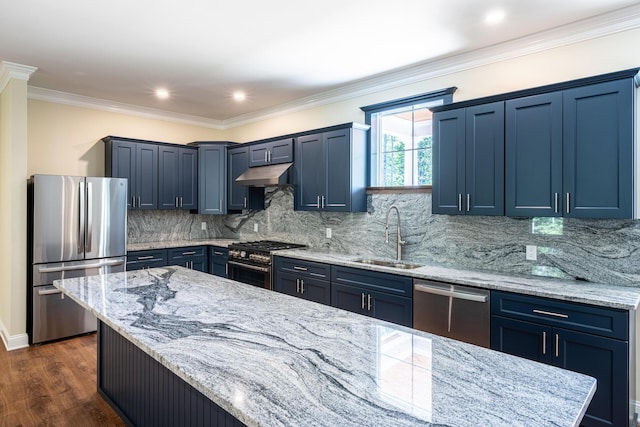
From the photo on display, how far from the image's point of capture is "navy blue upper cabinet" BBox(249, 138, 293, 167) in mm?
4699

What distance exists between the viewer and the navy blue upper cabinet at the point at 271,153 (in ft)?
15.4

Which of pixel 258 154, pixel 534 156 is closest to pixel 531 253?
pixel 534 156

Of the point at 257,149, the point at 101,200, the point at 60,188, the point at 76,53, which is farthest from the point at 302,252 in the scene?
the point at 76,53

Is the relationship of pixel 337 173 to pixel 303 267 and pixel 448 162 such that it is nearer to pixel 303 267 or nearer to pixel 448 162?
pixel 303 267

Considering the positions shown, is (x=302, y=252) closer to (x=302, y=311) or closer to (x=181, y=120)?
(x=302, y=311)

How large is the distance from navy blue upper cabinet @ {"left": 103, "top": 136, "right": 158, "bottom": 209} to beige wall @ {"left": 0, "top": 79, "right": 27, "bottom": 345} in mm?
1036

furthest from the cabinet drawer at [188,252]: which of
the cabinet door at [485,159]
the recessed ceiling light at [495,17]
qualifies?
the recessed ceiling light at [495,17]

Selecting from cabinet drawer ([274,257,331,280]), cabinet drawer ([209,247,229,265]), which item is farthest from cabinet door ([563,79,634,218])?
cabinet drawer ([209,247,229,265])

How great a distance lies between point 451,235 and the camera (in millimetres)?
3559

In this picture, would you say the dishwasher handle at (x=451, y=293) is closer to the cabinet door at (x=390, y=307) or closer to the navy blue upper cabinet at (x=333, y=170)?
the cabinet door at (x=390, y=307)

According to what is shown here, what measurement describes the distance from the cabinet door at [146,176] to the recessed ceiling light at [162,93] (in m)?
0.72

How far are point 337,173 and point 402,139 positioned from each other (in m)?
0.77

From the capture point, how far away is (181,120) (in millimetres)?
5836

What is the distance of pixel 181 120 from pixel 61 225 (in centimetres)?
247
